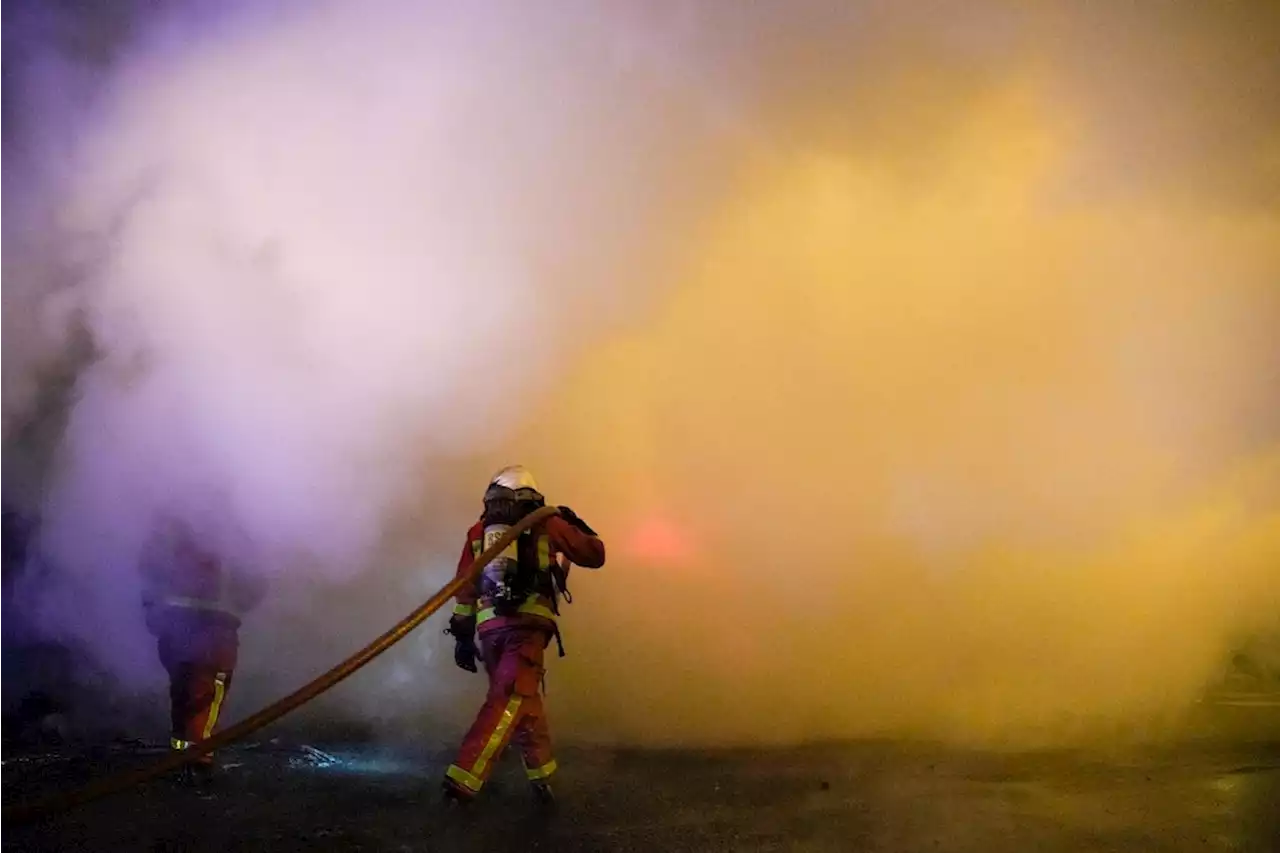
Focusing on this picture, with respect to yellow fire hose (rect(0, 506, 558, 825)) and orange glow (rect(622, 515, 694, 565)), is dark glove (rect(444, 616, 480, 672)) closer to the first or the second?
yellow fire hose (rect(0, 506, 558, 825))

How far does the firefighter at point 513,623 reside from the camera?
3918 mm

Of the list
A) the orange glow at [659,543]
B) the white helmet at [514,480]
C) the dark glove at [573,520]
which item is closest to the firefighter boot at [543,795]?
the dark glove at [573,520]

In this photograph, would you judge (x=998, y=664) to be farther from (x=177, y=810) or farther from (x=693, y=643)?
(x=177, y=810)

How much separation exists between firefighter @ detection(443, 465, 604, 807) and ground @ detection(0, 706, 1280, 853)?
224 millimetres

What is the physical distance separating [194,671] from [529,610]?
166cm

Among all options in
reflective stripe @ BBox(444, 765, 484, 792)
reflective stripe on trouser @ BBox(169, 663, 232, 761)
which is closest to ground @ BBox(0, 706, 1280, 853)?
reflective stripe @ BBox(444, 765, 484, 792)

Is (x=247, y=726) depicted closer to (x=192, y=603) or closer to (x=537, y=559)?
(x=537, y=559)

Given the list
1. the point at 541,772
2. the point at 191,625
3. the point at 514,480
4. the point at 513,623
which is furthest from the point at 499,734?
the point at 191,625

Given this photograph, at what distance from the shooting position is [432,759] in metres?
5.10

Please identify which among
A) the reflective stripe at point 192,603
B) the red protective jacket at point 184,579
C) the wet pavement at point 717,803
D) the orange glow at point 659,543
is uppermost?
the orange glow at point 659,543

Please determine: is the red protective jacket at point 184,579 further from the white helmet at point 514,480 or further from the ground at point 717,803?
the white helmet at point 514,480

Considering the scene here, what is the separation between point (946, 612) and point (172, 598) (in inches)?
204

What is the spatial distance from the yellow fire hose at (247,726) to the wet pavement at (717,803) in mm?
566

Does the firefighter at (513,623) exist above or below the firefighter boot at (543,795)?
above
